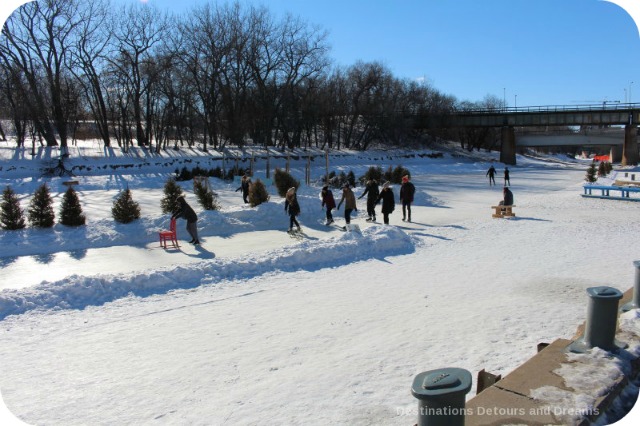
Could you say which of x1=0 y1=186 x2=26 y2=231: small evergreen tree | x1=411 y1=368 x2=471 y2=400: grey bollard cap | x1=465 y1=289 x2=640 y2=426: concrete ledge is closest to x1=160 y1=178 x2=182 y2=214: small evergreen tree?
x1=0 y1=186 x2=26 y2=231: small evergreen tree

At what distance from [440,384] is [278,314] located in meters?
4.79

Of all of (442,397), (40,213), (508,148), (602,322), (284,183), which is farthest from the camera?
(508,148)

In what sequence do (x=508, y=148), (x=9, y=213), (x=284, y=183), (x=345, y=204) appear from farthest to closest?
(x=508, y=148)
(x=284, y=183)
(x=345, y=204)
(x=9, y=213)

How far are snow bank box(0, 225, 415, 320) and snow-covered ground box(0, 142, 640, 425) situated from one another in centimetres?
4

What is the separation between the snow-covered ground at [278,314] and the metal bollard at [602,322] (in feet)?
1.85

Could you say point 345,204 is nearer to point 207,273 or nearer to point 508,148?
point 207,273

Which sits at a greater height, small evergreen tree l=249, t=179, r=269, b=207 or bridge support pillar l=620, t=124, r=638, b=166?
bridge support pillar l=620, t=124, r=638, b=166

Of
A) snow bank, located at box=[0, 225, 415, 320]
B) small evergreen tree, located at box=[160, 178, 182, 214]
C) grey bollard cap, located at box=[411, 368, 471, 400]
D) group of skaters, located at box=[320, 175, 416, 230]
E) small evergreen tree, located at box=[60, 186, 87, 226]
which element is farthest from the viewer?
small evergreen tree, located at box=[160, 178, 182, 214]

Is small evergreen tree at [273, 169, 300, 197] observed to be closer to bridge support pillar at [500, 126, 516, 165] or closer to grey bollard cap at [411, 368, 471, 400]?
grey bollard cap at [411, 368, 471, 400]

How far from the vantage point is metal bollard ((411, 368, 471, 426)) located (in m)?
2.52

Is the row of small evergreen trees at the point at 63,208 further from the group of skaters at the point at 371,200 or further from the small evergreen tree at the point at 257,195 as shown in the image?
the group of skaters at the point at 371,200

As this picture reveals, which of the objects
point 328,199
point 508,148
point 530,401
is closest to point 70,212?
point 328,199

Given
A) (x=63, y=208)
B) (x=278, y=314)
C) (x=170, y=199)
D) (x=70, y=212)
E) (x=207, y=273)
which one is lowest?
(x=278, y=314)

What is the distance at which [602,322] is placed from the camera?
4027 millimetres
